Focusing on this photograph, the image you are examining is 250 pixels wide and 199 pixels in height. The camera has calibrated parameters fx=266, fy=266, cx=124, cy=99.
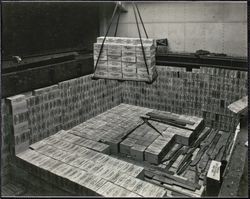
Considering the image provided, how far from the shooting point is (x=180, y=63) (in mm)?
12961

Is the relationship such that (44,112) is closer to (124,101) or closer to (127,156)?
(127,156)

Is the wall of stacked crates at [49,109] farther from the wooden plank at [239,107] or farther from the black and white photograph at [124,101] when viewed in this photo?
the wooden plank at [239,107]

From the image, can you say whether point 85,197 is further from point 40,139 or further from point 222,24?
point 222,24

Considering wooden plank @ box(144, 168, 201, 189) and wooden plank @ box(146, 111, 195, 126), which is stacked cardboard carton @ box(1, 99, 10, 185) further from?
wooden plank @ box(146, 111, 195, 126)

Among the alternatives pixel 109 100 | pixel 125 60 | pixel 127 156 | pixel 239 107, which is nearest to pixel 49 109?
pixel 127 156

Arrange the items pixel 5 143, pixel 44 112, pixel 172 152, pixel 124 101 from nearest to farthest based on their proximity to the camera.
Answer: pixel 5 143
pixel 44 112
pixel 172 152
pixel 124 101

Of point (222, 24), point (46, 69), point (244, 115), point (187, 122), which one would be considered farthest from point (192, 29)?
point (46, 69)

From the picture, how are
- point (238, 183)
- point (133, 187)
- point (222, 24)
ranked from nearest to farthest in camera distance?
point (238, 183)
point (133, 187)
point (222, 24)

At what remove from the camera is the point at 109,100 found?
13.6 m

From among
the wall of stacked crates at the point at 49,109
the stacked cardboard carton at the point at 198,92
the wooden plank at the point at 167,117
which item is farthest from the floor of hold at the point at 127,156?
the stacked cardboard carton at the point at 198,92

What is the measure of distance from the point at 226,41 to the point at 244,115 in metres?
5.79

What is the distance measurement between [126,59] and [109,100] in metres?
5.42

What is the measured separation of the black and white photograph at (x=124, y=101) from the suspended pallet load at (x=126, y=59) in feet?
0.11

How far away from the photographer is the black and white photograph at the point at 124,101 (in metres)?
7.85
